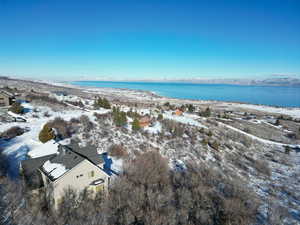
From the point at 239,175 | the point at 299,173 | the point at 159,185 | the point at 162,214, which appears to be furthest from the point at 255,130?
the point at 162,214

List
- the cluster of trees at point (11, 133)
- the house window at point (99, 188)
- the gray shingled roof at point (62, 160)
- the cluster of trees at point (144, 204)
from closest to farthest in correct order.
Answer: the cluster of trees at point (144, 204), the gray shingled roof at point (62, 160), the house window at point (99, 188), the cluster of trees at point (11, 133)

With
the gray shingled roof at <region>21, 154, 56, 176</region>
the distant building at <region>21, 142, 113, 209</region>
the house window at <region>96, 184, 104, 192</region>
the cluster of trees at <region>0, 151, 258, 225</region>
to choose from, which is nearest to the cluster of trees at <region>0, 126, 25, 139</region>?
the gray shingled roof at <region>21, 154, 56, 176</region>

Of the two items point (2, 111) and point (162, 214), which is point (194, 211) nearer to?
point (162, 214)

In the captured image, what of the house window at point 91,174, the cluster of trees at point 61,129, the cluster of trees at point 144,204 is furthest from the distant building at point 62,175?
the cluster of trees at point 61,129

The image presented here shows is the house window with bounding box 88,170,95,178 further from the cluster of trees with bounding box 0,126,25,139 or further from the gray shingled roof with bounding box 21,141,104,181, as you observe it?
the cluster of trees with bounding box 0,126,25,139

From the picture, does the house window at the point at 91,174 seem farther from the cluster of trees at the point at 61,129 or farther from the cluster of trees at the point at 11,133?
the cluster of trees at the point at 11,133

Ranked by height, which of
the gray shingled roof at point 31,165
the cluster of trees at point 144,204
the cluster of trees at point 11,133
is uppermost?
the gray shingled roof at point 31,165

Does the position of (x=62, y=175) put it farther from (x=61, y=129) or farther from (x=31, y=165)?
(x=61, y=129)
